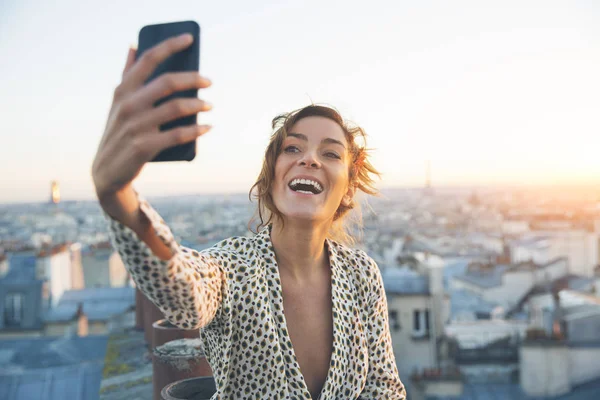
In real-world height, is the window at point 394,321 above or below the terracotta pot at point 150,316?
below

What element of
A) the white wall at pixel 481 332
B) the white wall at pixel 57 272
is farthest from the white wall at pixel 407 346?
the white wall at pixel 57 272

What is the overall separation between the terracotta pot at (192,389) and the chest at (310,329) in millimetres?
844

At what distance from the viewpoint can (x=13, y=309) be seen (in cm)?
1577

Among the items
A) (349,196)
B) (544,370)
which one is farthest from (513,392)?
(349,196)

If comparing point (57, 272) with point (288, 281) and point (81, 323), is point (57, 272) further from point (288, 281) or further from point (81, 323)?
point (288, 281)

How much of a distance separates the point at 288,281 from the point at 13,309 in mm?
16066

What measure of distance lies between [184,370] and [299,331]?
51.2 inches

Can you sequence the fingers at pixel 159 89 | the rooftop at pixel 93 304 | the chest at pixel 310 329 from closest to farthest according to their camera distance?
the fingers at pixel 159 89, the chest at pixel 310 329, the rooftop at pixel 93 304

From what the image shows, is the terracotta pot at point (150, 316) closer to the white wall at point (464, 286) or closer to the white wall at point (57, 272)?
the white wall at point (57, 272)

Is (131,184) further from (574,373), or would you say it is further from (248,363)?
(574,373)

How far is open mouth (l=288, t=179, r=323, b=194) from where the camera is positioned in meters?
1.85

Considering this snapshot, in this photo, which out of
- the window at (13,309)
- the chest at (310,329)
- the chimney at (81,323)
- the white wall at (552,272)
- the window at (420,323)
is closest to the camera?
the chest at (310,329)

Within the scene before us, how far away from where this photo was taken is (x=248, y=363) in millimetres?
1627

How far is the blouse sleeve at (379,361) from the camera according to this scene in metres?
2.00
